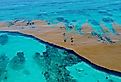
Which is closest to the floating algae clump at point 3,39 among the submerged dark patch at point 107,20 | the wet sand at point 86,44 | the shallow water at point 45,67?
the shallow water at point 45,67

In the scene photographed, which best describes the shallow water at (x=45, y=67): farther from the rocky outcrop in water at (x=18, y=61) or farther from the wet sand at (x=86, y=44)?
the wet sand at (x=86, y=44)

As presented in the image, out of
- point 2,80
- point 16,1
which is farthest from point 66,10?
point 2,80

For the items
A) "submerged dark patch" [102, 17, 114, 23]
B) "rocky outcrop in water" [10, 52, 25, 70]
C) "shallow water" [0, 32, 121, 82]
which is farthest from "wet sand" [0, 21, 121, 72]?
"rocky outcrop in water" [10, 52, 25, 70]

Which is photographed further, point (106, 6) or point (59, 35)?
Answer: point (106, 6)

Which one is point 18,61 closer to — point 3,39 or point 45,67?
point 45,67

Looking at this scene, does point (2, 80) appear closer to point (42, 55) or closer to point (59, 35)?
point (42, 55)

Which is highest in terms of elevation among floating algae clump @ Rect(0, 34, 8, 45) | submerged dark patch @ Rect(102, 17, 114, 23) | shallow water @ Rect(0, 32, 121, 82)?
submerged dark patch @ Rect(102, 17, 114, 23)

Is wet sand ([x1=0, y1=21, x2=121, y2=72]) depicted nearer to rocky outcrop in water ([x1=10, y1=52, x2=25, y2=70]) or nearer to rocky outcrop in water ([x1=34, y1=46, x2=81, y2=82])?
rocky outcrop in water ([x1=34, y1=46, x2=81, y2=82])
